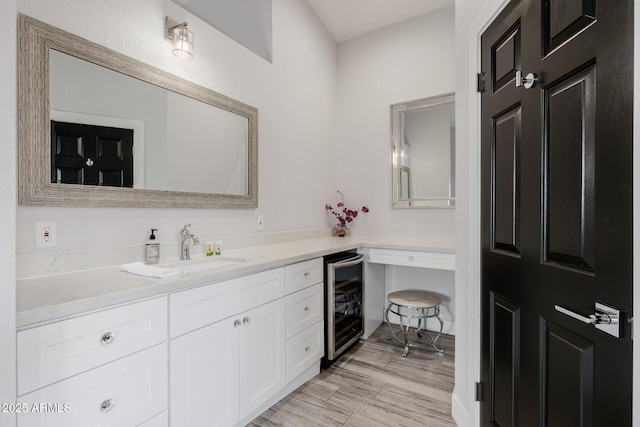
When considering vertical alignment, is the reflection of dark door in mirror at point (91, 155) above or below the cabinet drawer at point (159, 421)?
above

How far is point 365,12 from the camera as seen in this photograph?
10.4 feet

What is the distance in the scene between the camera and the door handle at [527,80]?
3.72 ft

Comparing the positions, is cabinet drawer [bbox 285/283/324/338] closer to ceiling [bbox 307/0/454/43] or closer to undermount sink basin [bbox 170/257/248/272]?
undermount sink basin [bbox 170/257/248/272]

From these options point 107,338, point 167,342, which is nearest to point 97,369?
point 107,338

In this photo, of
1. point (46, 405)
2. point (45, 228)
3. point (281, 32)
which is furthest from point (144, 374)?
point (281, 32)

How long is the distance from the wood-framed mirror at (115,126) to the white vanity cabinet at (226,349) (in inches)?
27.8

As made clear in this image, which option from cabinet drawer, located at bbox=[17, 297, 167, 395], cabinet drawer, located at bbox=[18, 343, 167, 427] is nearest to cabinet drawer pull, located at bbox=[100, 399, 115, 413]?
cabinet drawer, located at bbox=[18, 343, 167, 427]

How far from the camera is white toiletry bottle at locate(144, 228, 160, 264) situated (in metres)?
1.73

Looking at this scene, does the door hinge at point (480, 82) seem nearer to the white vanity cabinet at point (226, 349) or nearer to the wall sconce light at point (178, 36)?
the white vanity cabinet at point (226, 349)

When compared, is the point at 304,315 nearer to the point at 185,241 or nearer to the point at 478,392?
the point at 185,241

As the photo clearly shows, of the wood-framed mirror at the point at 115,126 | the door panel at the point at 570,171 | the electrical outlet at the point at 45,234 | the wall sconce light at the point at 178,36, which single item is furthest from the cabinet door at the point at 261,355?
the wall sconce light at the point at 178,36

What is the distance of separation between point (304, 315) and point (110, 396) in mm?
1207

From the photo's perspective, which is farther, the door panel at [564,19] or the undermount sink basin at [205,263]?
the undermount sink basin at [205,263]

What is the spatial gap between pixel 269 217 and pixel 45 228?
1507 millimetres
